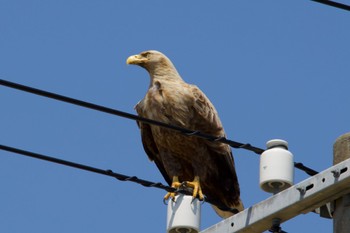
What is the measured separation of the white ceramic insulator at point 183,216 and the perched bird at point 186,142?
4.27m

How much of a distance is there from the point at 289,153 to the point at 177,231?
3.29 ft

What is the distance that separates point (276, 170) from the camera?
823cm

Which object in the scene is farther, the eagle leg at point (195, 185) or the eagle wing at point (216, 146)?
the eagle wing at point (216, 146)

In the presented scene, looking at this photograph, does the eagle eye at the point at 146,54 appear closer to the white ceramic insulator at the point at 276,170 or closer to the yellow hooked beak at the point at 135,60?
the yellow hooked beak at the point at 135,60

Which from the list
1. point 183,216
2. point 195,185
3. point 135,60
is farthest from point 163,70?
point 183,216

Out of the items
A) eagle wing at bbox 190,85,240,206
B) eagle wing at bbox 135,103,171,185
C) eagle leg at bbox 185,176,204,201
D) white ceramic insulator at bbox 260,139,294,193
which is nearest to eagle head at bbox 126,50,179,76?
eagle wing at bbox 190,85,240,206

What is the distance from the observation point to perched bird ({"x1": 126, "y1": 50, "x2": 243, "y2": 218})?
13383 millimetres

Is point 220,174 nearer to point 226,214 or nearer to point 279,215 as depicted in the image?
point 226,214

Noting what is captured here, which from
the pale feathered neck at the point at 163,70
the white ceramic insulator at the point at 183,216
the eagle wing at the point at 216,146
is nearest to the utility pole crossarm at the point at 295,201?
the white ceramic insulator at the point at 183,216

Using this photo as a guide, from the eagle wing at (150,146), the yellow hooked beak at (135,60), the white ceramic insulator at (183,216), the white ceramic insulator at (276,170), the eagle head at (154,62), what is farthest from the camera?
the yellow hooked beak at (135,60)

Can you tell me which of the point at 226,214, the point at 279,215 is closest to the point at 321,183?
the point at 279,215

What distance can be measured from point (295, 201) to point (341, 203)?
569mm

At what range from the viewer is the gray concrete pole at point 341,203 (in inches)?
325

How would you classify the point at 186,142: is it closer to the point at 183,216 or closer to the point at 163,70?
the point at 163,70
